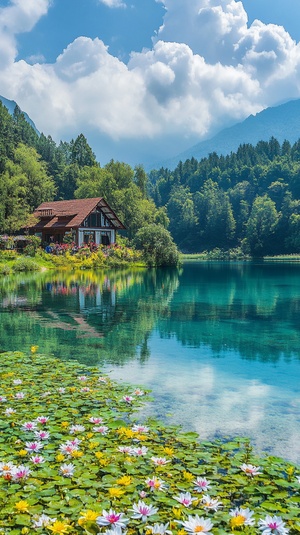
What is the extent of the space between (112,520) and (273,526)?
1.22 meters

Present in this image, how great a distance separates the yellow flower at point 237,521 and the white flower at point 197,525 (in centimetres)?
24

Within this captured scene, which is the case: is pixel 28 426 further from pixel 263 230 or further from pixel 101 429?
pixel 263 230

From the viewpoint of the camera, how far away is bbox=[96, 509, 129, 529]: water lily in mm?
3494

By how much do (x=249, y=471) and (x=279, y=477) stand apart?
14.0 inches

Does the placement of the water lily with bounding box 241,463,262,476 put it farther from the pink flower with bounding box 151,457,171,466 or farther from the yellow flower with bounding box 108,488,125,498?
the yellow flower with bounding box 108,488,125,498

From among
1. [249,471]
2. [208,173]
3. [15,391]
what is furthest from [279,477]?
[208,173]

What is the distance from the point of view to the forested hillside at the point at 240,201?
96.0m

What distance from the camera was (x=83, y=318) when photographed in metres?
15.7

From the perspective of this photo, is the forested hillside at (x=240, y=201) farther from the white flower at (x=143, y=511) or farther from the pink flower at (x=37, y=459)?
the white flower at (x=143, y=511)

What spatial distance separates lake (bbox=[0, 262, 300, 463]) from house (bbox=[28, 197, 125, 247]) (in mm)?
27019

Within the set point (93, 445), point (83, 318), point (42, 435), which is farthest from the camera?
point (83, 318)

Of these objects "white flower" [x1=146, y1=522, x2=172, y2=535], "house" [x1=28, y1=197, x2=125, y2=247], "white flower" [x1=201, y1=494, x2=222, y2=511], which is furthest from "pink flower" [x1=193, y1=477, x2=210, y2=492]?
"house" [x1=28, y1=197, x2=125, y2=247]

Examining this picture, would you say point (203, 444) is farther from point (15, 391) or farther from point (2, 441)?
point (15, 391)

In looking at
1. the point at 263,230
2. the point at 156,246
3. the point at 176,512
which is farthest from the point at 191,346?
the point at 263,230
